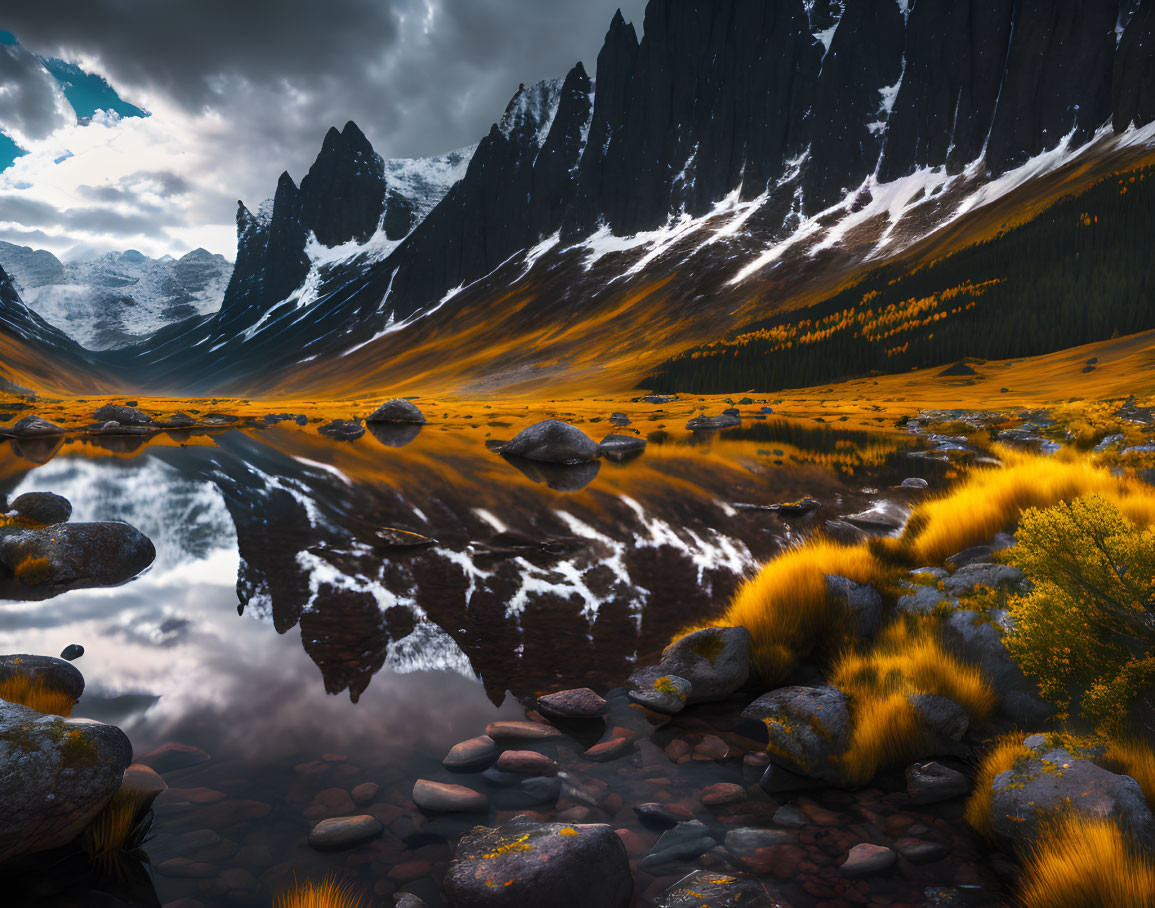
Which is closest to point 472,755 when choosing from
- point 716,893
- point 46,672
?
point 716,893

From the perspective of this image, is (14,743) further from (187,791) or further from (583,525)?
(583,525)

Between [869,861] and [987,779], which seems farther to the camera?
[987,779]

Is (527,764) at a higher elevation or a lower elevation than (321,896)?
lower

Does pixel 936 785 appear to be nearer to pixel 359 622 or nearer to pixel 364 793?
pixel 364 793

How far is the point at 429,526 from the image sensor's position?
15.8 m

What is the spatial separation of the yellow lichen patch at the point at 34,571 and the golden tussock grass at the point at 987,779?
14.3m

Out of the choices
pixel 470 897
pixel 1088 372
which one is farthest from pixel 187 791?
pixel 1088 372

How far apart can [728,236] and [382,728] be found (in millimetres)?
176609

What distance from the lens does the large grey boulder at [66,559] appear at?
1105cm

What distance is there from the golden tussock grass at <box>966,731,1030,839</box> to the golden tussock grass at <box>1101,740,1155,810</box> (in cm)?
49

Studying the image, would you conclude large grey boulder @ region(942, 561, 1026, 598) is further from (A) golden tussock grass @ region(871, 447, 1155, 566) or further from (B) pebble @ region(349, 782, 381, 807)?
(B) pebble @ region(349, 782, 381, 807)

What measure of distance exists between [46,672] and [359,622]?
11.9 feet

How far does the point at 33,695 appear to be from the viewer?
6.02 m

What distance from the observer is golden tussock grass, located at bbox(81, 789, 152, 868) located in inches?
171
